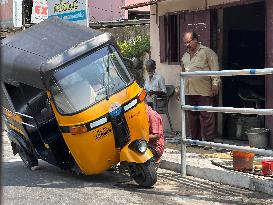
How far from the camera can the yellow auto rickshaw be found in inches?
265

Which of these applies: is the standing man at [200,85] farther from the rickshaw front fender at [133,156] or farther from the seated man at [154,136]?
the rickshaw front fender at [133,156]

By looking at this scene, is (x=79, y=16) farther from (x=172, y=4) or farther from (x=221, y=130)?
(x=221, y=130)

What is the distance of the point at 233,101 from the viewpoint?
1058 cm

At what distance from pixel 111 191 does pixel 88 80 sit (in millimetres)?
1466

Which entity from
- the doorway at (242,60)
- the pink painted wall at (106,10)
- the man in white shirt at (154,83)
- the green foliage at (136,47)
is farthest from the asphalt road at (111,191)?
the pink painted wall at (106,10)

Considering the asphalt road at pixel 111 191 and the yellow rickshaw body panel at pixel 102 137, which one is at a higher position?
the yellow rickshaw body panel at pixel 102 137

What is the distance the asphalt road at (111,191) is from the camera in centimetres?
603

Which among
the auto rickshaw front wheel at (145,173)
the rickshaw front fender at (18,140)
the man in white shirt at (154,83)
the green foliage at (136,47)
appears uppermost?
the green foliage at (136,47)

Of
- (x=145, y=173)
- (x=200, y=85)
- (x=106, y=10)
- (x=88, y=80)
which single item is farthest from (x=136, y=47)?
(x=106, y=10)

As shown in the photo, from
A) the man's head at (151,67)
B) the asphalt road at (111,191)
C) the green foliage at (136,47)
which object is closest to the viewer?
the asphalt road at (111,191)

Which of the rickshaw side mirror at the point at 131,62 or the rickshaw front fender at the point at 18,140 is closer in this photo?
the rickshaw side mirror at the point at 131,62

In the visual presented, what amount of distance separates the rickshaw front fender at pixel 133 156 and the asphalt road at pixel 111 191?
1.16 feet

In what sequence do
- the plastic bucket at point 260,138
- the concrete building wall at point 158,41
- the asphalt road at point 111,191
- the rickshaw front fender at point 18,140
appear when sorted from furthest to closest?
the concrete building wall at point 158,41 → the plastic bucket at point 260,138 → the rickshaw front fender at point 18,140 → the asphalt road at point 111,191

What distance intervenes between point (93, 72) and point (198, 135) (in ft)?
11.4
